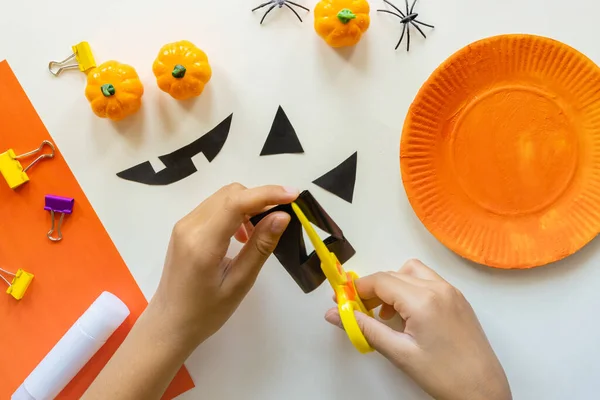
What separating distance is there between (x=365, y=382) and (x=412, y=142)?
39 cm

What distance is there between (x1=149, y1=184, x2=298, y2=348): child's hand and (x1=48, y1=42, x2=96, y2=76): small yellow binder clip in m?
0.33

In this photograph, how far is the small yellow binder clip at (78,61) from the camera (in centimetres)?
84

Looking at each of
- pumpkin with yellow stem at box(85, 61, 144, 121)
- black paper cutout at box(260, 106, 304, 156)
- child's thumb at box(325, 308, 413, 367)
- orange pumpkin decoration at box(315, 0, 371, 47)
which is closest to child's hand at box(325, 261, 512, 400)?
child's thumb at box(325, 308, 413, 367)

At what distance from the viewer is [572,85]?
79cm

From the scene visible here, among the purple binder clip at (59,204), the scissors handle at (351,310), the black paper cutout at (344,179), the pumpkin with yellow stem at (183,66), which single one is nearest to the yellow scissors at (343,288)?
→ the scissors handle at (351,310)

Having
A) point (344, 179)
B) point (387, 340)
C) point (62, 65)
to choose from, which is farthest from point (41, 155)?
point (387, 340)

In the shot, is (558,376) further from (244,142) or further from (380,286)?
(244,142)

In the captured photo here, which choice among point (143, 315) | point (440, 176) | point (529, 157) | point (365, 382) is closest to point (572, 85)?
point (529, 157)

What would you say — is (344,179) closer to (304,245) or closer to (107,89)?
(304,245)

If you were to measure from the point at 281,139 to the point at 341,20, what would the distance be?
20 cm

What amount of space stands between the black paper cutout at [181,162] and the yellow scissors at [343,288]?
205 mm

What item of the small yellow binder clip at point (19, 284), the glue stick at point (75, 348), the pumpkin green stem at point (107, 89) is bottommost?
the glue stick at point (75, 348)

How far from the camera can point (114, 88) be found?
31.5 inches

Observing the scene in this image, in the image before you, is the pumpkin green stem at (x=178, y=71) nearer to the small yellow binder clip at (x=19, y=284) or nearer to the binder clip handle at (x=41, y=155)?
the binder clip handle at (x=41, y=155)
